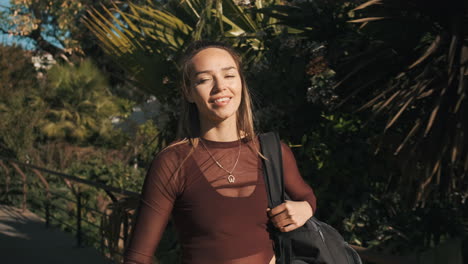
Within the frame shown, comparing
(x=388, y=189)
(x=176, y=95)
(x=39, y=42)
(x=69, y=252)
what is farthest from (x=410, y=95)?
(x=39, y=42)

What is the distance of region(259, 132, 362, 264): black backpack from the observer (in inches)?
67.2

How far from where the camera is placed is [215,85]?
5.72 feet

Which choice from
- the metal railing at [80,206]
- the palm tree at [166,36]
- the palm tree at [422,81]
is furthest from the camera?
the palm tree at [166,36]

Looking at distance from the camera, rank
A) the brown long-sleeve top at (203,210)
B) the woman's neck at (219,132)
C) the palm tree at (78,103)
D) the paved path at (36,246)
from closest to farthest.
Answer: the brown long-sleeve top at (203,210), the woman's neck at (219,132), the paved path at (36,246), the palm tree at (78,103)

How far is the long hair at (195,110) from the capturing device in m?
1.83

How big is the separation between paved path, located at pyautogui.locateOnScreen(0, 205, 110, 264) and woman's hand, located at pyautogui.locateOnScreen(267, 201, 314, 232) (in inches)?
193

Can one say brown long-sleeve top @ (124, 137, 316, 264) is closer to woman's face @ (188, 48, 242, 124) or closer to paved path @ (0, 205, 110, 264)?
woman's face @ (188, 48, 242, 124)

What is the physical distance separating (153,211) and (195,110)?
1.33 ft

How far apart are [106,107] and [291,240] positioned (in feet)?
47.9

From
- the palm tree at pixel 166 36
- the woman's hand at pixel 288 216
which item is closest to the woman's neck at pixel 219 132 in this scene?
the woman's hand at pixel 288 216

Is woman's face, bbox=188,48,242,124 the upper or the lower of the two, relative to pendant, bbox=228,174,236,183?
Result: upper

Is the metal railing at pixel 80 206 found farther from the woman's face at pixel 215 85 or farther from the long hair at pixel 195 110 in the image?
the woman's face at pixel 215 85

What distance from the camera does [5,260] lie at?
6484mm

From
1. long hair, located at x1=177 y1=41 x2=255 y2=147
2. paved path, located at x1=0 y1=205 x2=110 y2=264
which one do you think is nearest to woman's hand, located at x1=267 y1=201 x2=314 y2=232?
long hair, located at x1=177 y1=41 x2=255 y2=147
